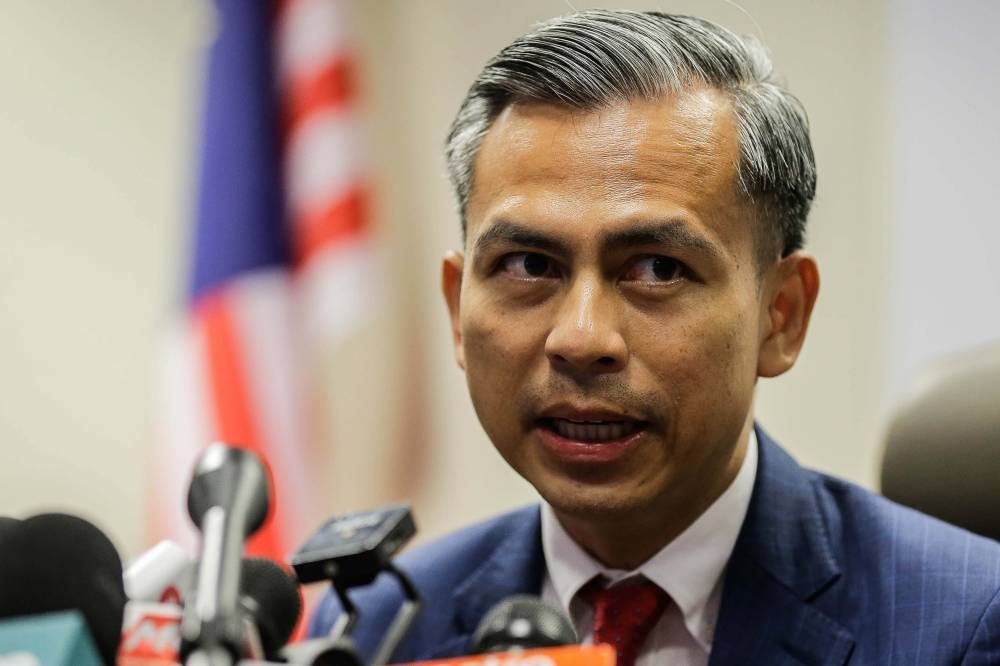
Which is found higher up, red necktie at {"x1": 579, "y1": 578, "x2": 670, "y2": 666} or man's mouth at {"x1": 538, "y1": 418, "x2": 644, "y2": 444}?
man's mouth at {"x1": 538, "y1": 418, "x2": 644, "y2": 444}

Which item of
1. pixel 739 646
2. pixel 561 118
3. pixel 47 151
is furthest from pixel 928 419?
pixel 47 151

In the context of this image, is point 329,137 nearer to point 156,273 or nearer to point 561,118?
point 156,273

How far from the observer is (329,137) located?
321cm

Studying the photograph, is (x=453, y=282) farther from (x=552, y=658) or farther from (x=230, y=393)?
(x=230, y=393)

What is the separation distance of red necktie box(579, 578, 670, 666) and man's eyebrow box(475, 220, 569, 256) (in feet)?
1.58

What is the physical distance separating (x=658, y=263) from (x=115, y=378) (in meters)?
2.28

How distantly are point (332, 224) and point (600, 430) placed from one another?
→ 1949mm

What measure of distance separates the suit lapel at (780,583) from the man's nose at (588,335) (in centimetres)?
39

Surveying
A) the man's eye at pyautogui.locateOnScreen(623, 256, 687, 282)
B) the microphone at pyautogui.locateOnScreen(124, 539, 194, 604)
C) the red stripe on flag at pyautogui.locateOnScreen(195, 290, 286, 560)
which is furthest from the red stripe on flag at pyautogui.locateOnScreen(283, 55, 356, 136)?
the microphone at pyautogui.locateOnScreen(124, 539, 194, 604)

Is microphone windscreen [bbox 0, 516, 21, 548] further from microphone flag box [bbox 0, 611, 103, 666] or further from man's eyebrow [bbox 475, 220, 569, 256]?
man's eyebrow [bbox 475, 220, 569, 256]

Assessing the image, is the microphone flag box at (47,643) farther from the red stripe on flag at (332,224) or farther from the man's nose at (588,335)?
the red stripe on flag at (332,224)

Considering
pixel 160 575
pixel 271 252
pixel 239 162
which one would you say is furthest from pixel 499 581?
pixel 239 162

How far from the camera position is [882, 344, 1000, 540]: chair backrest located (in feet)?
5.51

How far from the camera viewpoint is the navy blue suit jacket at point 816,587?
4.75 feet
